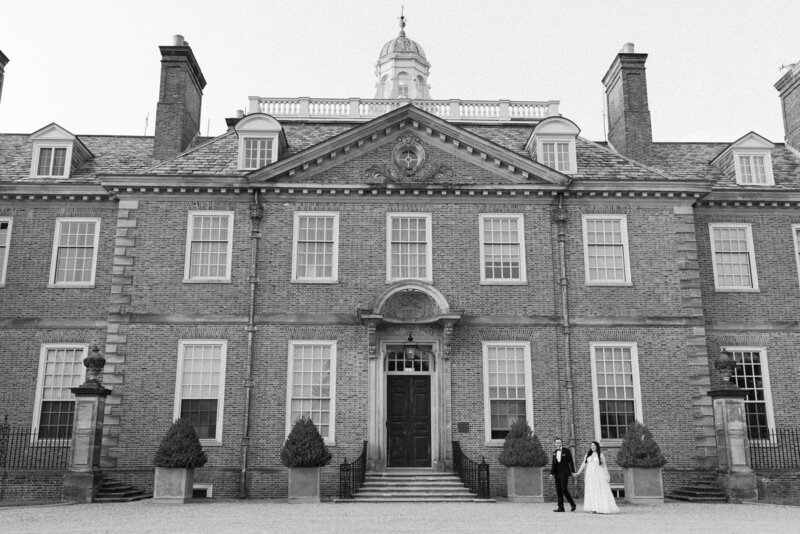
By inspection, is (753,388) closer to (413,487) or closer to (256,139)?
(413,487)

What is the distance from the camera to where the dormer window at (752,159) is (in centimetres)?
2448

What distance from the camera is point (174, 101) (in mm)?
25031

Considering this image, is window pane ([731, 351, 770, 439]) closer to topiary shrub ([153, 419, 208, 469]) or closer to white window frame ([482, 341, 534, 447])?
white window frame ([482, 341, 534, 447])

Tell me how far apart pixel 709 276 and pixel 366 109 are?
44.0ft

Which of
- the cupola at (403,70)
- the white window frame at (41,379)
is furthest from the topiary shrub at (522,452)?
the cupola at (403,70)

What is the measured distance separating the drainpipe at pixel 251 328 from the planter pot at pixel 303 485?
8.43 ft

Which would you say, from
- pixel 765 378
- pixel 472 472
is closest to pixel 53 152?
pixel 472 472

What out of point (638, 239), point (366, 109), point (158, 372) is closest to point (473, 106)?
point (366, 109)

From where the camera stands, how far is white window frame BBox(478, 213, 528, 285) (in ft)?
71.7

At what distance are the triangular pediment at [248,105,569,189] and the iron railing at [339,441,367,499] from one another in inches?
297

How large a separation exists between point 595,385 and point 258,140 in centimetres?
1187

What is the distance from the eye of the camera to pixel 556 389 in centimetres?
2117

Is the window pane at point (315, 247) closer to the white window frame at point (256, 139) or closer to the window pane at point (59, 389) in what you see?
the white window frame at point (256, 139)

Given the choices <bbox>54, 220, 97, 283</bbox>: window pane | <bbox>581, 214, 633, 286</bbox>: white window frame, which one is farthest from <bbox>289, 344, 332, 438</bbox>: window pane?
<bbox>581, 214, 633, 286</bbox>: white window frame
